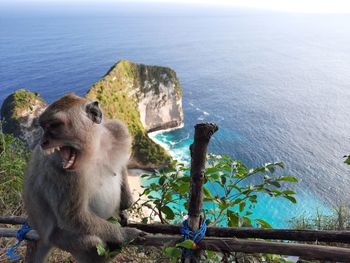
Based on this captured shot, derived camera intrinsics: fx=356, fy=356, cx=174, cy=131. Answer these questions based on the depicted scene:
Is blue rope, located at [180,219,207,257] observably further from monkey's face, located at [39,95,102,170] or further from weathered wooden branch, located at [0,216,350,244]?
monkey's face, located at [39,95,102,170]

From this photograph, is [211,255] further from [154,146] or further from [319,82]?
[319,82]

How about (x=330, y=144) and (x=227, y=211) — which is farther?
(x=330, y=144)

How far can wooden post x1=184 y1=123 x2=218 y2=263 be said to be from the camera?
2.42 meters

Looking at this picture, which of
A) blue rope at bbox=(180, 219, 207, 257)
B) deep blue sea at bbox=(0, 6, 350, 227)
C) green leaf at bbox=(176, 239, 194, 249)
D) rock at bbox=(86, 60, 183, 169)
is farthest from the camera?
deep blue sea at bbox=(0, 6, 350, 227)

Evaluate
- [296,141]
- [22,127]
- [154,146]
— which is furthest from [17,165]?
[296,141]

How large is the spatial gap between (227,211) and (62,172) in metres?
1.47

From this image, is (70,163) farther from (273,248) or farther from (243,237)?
(273,248)

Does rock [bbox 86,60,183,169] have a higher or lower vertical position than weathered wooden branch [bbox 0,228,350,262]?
lower

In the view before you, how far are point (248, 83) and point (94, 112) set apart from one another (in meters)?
70.6

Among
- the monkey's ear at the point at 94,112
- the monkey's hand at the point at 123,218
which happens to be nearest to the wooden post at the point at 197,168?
the monkey's ear at the point at 94,112

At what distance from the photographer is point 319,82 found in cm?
6925

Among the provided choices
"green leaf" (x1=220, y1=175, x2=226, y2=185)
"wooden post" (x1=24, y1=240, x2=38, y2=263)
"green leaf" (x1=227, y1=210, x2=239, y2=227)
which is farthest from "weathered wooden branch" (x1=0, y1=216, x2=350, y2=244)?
"wooden post" (x1=24, y1=240, x2=38, y2=263)

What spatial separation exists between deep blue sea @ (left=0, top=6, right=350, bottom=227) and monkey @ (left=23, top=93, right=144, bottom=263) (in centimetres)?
3038

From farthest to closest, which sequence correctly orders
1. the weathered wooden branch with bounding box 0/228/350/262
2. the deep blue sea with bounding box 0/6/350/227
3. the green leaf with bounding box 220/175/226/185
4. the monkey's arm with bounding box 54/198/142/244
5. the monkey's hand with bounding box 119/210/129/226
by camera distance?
the deep blue sea with bounding box 0/6/350/227 → the monkey's hand with bounding box 119/210/129/226 → the monkey's arm with bounding box 54/198/142/244 → the green leaf with bounding box 220/175/226/185 → the weathered wooden branch with bounding box 0/228/350/262
